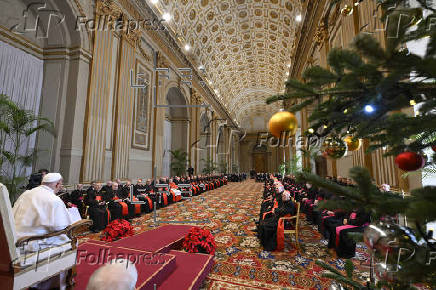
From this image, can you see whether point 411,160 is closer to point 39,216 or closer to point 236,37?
point 39,216

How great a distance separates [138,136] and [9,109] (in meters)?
4.54

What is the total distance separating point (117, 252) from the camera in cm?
251

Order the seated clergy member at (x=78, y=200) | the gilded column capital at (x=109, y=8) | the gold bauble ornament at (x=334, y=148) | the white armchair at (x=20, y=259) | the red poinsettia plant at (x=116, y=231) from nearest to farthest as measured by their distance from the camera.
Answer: the gold bauble ornament at (x=334, y=148), the white armchair at (x=20, y=259), the red poinsettia plant at (x=116, y=231), the seated clergy member at (x=78, y=200), the gilded column capital at (x=109, y=8)

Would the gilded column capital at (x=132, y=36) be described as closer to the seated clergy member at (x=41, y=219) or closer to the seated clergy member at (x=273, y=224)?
the seated clergy member at (x=41, y=219)

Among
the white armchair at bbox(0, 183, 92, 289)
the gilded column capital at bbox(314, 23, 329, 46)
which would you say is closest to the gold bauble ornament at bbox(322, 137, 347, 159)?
the white armchair at bbox(0, 183, 92, 289)

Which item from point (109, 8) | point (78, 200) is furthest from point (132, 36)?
point (78, 200)

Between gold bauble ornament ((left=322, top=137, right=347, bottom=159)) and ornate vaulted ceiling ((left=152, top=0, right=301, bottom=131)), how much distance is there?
1053 cm

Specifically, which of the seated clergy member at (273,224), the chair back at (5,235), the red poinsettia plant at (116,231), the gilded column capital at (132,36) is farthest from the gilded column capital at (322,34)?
the chair back at (5,235)

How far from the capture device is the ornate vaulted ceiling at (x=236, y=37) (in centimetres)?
1196

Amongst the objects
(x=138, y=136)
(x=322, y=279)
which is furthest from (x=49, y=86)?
(x=322, y=279)

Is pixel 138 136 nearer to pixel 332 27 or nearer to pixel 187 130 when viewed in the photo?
pixel 187 130

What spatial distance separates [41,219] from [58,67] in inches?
236

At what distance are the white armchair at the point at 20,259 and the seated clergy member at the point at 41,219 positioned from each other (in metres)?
0.13

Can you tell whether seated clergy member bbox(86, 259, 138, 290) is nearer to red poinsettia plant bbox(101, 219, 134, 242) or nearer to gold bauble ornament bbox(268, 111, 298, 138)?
gold bauble ornament bbox(268, 111, 298, 138)
